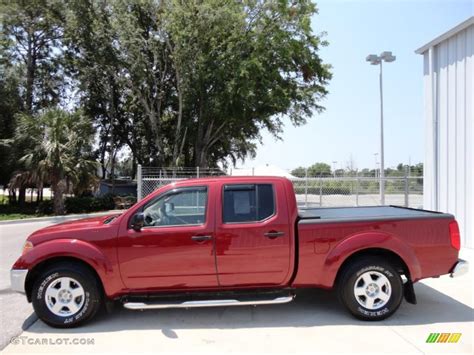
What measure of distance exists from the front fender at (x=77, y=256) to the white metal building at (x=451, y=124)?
7538mm

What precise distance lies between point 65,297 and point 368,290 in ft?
12.1

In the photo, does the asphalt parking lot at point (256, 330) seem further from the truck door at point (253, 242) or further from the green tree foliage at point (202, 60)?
the green tree foliage at point (202, 60)

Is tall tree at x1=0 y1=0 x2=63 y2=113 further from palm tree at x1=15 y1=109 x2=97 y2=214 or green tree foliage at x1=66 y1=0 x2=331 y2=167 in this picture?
palm tree at x1=15 y1=109 x2=97 y2=214

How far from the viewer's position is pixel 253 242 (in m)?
4.55

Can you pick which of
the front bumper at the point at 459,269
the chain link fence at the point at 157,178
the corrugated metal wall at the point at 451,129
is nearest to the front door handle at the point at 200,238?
the front bumper at the point at 459,269

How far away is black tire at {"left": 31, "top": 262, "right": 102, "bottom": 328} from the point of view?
4.48 m

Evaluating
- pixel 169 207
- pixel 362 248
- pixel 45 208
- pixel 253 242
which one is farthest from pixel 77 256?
pixel 45 208

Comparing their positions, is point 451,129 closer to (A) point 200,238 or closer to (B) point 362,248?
(B) point 362,248

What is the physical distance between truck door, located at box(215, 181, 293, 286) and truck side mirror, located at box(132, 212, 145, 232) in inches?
35.2

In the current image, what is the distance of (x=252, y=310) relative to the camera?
16.7 ft

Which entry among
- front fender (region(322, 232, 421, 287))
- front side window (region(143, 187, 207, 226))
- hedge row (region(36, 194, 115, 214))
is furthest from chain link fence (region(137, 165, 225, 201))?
front fender (region(322, 232, 421, 287))

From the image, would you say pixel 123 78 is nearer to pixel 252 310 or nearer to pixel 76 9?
pixel 76 9

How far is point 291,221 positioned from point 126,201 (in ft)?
59.3

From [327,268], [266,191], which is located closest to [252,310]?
[327,268]
